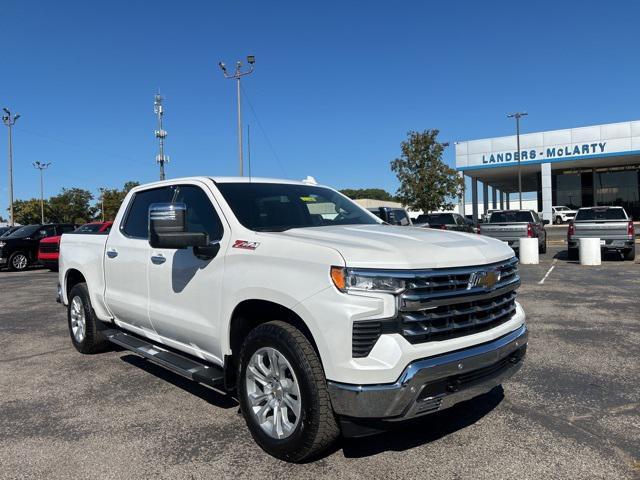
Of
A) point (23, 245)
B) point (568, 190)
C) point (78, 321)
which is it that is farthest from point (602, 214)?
point (568, 190)

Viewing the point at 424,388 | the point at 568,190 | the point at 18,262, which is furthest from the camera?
the point at 568,190

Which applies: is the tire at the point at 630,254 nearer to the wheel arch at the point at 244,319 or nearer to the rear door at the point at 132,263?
the rear door at the point at 132,263

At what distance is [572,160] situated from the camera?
44.0 meters

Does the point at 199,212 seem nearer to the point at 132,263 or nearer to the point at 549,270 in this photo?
the point at 132,263

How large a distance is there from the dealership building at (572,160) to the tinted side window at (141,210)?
1718 inches

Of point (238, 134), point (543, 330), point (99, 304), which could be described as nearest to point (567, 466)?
point (543, 330)

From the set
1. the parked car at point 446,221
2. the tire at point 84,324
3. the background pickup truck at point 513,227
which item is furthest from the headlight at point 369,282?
the parked car at point 446,221

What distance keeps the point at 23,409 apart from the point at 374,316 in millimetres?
3354

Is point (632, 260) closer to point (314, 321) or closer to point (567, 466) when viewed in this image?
point (567, 466)

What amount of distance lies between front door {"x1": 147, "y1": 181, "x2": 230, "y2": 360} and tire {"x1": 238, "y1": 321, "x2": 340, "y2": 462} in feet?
1.46

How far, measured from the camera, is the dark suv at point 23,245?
18.5 meters

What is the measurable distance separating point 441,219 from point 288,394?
18.3m

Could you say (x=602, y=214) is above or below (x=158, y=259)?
above

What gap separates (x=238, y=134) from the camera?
95.8 feet
